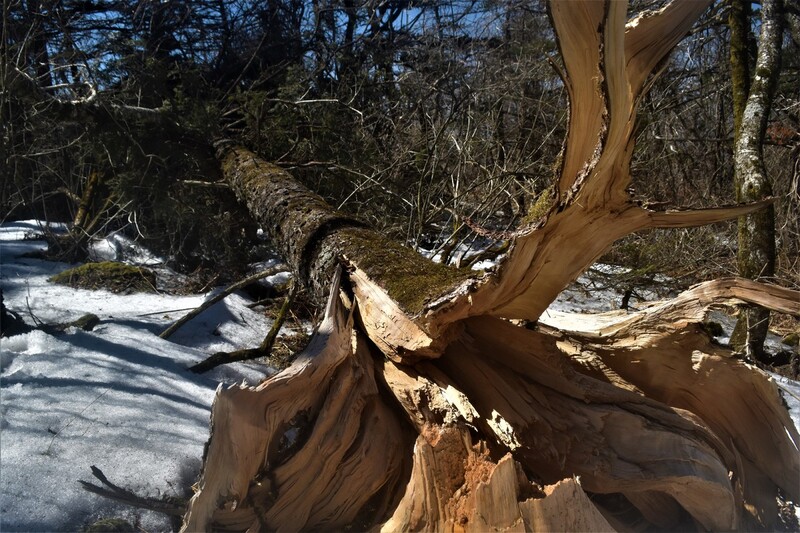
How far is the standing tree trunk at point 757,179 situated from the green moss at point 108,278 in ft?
14.0

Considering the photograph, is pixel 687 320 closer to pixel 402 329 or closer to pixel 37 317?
pixel 402 329

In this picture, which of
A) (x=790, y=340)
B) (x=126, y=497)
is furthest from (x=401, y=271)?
(x=790, y=340)

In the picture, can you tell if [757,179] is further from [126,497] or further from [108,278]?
[108,278]

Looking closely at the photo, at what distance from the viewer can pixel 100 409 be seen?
2438mm

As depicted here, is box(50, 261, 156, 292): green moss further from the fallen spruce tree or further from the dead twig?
the dead twig

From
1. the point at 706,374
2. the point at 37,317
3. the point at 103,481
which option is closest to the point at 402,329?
the point at 103,481

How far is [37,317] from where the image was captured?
3328mm

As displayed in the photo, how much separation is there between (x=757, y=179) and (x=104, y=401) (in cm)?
414

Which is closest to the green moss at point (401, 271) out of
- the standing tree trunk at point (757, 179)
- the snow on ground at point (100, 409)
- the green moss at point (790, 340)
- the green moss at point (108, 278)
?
the snow on ground at point (100, 409)

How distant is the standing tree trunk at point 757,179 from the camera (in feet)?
12.9

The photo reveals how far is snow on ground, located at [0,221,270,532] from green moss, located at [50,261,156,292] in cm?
41

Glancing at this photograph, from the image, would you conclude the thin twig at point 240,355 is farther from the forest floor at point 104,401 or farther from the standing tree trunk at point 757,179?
the standing tree trunk at point 757,179

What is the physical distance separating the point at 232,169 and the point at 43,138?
1215mm

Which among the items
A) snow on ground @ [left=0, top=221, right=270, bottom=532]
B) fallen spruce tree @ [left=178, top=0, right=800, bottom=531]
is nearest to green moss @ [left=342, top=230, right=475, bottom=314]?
fallen spruce tree @ [left=178, top=0, right=800, bottom=531]
